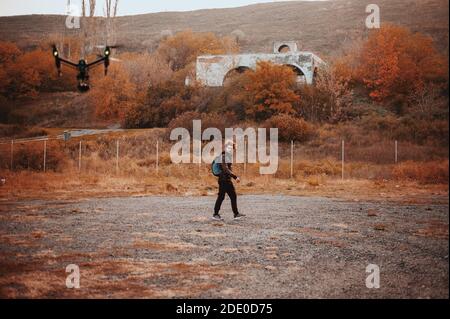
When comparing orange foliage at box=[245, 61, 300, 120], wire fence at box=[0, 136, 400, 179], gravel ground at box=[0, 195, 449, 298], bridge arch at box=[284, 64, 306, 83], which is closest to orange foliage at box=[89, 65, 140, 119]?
A: orange foliage at box=[245, 61, 300, 120]

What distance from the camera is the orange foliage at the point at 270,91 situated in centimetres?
3847

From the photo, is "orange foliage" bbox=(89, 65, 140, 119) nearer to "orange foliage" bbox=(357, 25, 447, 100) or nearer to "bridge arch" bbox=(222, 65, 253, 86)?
"bridge arch" bbox=(222, 65, 253, 86)

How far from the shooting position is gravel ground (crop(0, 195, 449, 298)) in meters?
6.11

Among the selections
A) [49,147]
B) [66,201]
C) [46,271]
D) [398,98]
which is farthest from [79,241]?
[398,98]

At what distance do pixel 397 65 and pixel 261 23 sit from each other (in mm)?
71852

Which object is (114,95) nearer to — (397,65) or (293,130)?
(293,130)

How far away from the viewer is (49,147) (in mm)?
26453

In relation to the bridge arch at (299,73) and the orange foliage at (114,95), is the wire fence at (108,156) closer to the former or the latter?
the orange foliage at (114,95)

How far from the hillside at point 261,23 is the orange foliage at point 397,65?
24.7 meters

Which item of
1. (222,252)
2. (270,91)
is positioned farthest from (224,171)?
Answer: (270,91)

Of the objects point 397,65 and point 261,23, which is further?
point 261,23

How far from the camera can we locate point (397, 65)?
4319cm
